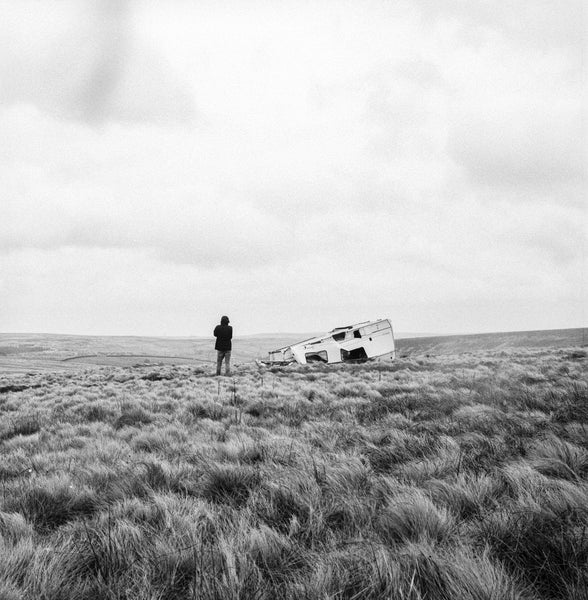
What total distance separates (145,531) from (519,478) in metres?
2.74

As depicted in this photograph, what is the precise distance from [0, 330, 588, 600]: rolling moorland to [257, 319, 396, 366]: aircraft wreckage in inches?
611

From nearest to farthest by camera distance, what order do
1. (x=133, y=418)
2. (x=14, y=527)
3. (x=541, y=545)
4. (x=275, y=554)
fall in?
(x=541, y=545) < (x=275, y=554) < (x=14, y=527) < (x=133, y=418)

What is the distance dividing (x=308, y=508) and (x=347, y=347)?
1961cm

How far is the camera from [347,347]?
22.2m

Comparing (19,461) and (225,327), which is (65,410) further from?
(225,327)

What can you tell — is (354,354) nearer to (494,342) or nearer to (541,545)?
(494,342)

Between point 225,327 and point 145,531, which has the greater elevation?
point 225,327

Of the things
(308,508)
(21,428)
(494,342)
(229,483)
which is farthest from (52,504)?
(494,342)

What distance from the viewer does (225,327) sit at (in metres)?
17.1

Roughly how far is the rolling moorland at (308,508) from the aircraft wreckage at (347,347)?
15.5 m

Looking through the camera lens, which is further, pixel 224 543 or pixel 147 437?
pixel 147 437

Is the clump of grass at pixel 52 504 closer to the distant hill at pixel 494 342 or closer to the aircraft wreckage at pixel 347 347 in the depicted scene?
the aircraft wreckage at pixel 347 347

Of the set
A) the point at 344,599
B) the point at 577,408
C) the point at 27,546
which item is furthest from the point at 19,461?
the point at 577,408

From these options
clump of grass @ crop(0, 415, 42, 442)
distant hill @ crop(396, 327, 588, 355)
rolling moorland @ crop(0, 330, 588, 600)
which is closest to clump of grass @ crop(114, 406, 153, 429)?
rolling moorland @ crop(0, 330, 588, 600)
